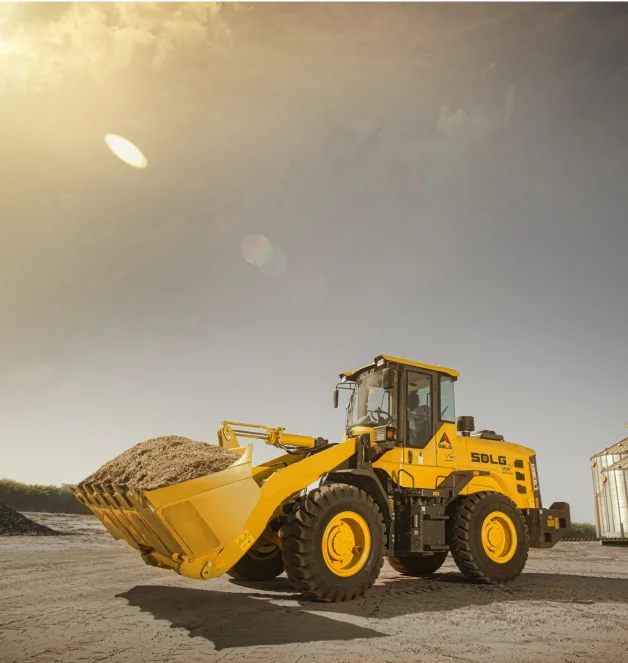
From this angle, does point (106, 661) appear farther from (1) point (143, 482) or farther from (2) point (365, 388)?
(2) point (365, 388)

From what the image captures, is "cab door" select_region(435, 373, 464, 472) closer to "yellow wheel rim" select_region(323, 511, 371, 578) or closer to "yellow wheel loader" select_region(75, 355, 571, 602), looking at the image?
"yellow wheel loader" select_region(75, 355, 571, 602)

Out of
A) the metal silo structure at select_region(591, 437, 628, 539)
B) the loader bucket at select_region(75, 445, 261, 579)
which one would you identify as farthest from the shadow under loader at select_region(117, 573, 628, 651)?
the metal silo structure at select_region(591, 437, 628, 539)

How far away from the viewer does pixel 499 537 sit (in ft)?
29.3

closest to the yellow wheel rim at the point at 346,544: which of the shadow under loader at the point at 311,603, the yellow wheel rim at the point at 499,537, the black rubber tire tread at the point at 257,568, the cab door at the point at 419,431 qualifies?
the shadow under loader at the point at 311,603

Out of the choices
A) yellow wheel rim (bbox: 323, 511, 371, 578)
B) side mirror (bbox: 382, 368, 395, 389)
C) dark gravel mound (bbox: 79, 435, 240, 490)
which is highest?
side mirror (bbox: 382, 368, 395, 389)

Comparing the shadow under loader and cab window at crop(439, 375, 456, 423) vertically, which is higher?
cab window at crop(439, 375, 456, 423)

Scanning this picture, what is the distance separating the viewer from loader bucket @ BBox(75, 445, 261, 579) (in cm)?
584

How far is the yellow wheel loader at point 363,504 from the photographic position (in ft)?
20.0

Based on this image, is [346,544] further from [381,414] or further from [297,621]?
[381,414]

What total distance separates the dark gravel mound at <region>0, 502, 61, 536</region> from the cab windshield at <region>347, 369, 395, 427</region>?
13727mm

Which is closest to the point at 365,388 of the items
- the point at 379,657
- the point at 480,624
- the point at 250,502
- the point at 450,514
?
the point at 450,514

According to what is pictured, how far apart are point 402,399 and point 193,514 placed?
380cm

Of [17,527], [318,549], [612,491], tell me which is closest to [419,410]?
[318,549]

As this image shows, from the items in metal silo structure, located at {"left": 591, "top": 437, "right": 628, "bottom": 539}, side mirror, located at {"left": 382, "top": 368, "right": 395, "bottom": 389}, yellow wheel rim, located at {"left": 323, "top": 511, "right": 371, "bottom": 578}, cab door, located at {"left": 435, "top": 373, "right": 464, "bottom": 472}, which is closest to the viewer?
yellow wheel rim, located at {"left": 323, "top": 511, "right": 371, "bottom": 578}
